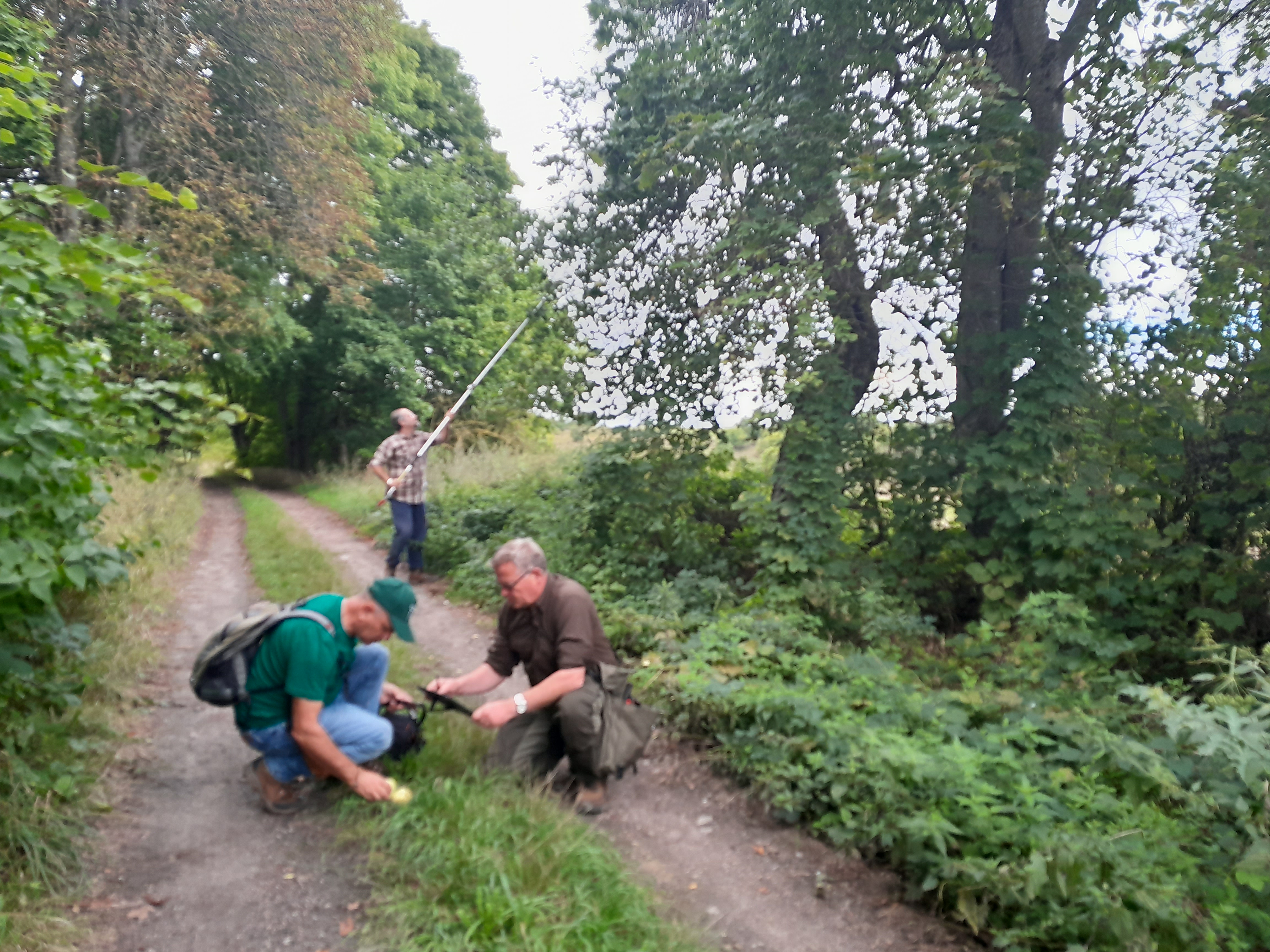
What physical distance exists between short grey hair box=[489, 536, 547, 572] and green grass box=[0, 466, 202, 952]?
203 centimetres

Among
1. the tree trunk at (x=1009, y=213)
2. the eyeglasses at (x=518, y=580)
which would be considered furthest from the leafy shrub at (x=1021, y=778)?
the tree trunk at (x=1009, y=213)

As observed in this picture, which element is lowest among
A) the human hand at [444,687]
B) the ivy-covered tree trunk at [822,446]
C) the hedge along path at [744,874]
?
the hedge along path at [744,874]

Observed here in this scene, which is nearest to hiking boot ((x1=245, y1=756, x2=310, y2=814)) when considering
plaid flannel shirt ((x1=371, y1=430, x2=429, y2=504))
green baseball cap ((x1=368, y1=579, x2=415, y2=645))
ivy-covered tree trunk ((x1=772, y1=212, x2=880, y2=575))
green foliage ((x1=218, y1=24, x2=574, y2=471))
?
green baseball cap ((x1=368, y1=579, x2=415, y2=645))

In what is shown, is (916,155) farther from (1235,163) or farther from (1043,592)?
(1043,592)

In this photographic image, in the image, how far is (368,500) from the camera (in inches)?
561

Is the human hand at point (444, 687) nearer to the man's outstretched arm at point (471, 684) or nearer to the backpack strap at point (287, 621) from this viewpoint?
the man's outstretched arm at point (471, 684)

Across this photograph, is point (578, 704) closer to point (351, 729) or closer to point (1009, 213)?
point (351, 729)

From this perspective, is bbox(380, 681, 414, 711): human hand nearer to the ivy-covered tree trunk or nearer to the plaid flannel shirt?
the ivy-covered tree trunk

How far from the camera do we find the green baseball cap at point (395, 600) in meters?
3.46

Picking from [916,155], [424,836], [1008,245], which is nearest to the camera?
[424,836]

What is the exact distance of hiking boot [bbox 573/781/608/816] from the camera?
406cm

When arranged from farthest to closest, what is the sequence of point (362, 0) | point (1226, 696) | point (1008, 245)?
point (362, 0) < point (1008, 245) < point (1226, 696)

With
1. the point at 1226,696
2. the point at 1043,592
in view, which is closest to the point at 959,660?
the point at 1043,592

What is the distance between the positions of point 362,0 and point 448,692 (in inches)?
545
